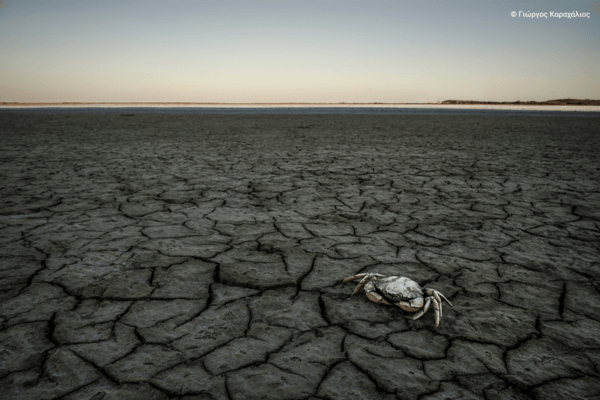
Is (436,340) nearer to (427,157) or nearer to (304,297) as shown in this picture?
(304,297)

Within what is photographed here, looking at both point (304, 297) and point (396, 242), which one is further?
point (396, 242)

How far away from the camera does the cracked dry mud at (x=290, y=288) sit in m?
1.27

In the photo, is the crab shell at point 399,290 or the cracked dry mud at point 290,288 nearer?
the cracked dry mud at point 290,288

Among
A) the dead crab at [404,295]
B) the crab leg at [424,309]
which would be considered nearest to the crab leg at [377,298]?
the dead crab at [404,295]

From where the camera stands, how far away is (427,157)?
6320mm

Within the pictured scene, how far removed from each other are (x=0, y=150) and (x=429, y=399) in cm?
823

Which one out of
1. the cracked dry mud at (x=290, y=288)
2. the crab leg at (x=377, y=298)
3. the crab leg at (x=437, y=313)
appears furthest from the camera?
Result: the crab leg at (x=377, y=298)

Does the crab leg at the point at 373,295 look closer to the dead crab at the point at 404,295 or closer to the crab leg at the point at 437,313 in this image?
the dead crab at the point at 404,295

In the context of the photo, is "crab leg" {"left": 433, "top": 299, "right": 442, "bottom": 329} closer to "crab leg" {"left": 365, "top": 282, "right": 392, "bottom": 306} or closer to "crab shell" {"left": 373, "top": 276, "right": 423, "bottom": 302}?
"crab shell" {"left": 373, "top": 276, "right": 423, "bottom": 302}

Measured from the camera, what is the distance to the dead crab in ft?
5.27

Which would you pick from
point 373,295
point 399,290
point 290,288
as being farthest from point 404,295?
point 290,288

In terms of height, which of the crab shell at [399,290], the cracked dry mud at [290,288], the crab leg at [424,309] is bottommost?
the cracked dry mud at [290,288]

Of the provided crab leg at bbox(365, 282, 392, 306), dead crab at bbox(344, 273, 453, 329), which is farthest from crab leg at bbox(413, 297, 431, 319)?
crab leg at bbox(365, 282, 392, 306)

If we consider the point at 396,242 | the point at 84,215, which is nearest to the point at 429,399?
the point at 396,242
